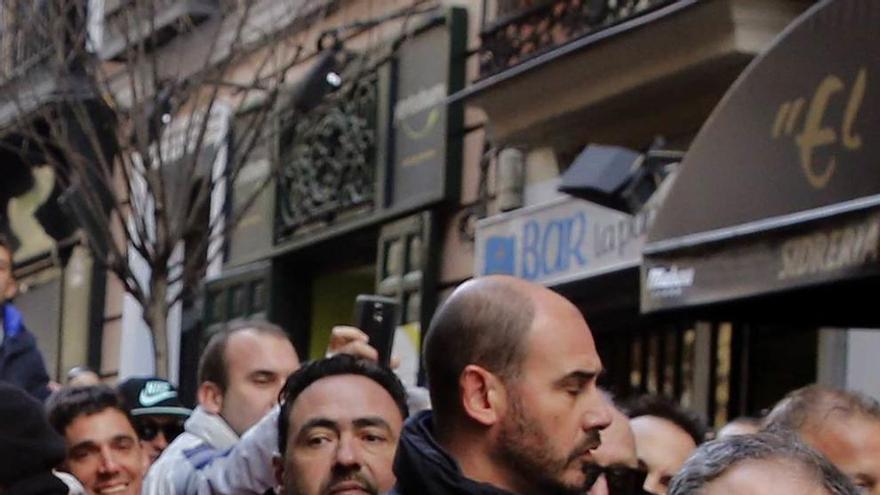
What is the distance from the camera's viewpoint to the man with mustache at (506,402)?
463 cm

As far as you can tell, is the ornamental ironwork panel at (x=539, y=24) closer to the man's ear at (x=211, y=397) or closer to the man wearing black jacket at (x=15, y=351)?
the man wearing black jacket at (x=15, y=351)

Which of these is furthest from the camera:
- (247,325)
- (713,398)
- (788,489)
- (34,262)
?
(34,262)

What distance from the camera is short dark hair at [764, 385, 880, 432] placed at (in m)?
5.96

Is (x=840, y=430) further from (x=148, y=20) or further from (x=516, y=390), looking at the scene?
(x=148, y=20)

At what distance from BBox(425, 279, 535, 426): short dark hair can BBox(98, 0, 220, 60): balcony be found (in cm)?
1399

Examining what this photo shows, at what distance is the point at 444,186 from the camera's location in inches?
650

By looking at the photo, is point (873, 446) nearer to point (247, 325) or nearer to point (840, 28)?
point (247, 325)

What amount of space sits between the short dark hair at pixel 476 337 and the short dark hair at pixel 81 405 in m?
3.17

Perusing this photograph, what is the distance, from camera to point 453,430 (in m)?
4.71

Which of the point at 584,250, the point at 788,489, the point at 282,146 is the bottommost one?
the point at 788,489

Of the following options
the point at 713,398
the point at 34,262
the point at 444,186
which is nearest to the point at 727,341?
Result: the point at 713,398

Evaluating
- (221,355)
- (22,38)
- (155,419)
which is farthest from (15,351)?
(22,38)

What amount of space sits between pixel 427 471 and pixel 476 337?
29cm

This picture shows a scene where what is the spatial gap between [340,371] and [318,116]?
40.9ft
